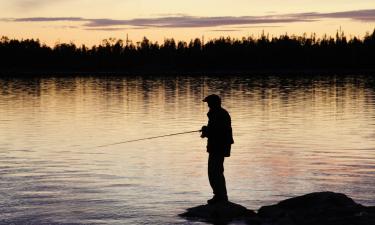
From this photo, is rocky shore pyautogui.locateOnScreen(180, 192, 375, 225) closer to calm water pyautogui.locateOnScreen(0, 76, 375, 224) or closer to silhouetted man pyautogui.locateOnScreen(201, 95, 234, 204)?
silhouetted man pyautogui.locateOnScreen(201, 95, 234, 204)

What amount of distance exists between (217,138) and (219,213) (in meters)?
1.48

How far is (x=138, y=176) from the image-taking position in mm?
19297

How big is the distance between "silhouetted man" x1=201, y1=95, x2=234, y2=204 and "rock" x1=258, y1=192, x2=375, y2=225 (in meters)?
1.02

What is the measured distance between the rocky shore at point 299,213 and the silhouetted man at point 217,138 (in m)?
0.47

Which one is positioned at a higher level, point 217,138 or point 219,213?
point 217,138

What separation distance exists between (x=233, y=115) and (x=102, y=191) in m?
29.1

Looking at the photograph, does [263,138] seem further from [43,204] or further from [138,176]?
[43,204]

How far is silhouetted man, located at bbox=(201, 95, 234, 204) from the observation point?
13.9 meters

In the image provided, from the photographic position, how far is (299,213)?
1298cm

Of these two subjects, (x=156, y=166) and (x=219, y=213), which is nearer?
(x=219, y=213)

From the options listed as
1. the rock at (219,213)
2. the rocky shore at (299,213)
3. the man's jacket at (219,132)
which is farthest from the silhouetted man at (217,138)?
the rocky shore at (299,213)

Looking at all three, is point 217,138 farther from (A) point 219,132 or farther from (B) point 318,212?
(B) point 318,212

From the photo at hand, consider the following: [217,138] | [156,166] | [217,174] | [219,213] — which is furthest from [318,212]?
[156,166]

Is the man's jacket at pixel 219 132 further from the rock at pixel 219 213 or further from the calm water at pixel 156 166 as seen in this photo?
the calm water at pixel 156 166
